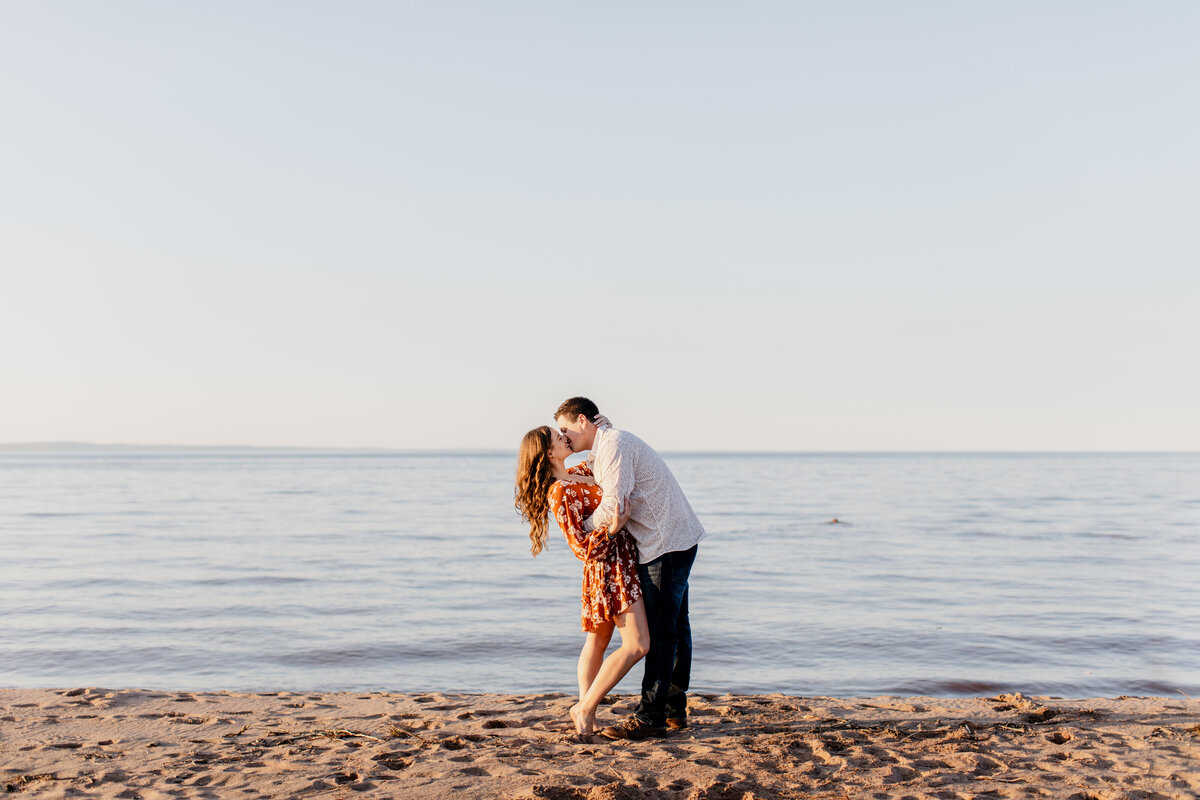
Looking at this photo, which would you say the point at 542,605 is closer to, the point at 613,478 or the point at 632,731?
the point at 632,731

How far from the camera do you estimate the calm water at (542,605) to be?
307 inches

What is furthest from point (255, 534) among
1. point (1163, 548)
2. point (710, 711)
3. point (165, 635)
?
point (1163, 548)

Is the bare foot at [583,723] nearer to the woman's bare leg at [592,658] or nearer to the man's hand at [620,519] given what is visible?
the woman's bare leg at [592,658]

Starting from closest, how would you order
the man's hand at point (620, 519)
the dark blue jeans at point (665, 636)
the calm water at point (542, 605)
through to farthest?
the man's hand at point (620, 519), the dark blue jeans at point (665, 636), the calm water at point (542, 605)

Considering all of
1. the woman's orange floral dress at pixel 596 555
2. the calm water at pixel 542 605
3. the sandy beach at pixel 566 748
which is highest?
the woman's orange floral dress at pixel 596 555

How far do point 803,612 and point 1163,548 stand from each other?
1063 centimetres

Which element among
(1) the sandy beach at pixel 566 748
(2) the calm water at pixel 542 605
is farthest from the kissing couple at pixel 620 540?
(2) the calm water at pixel 542 605

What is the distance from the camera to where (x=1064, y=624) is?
9.81 metres

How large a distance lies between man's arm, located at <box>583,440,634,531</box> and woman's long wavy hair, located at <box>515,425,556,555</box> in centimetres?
31

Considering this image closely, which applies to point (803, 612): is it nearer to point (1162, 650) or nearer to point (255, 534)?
point (1162, 650)

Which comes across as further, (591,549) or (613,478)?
(591,549)

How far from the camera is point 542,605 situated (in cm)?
1101

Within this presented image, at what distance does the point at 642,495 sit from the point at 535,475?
1.97 ft

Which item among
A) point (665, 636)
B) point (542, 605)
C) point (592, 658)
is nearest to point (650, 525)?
point (665, 636)
